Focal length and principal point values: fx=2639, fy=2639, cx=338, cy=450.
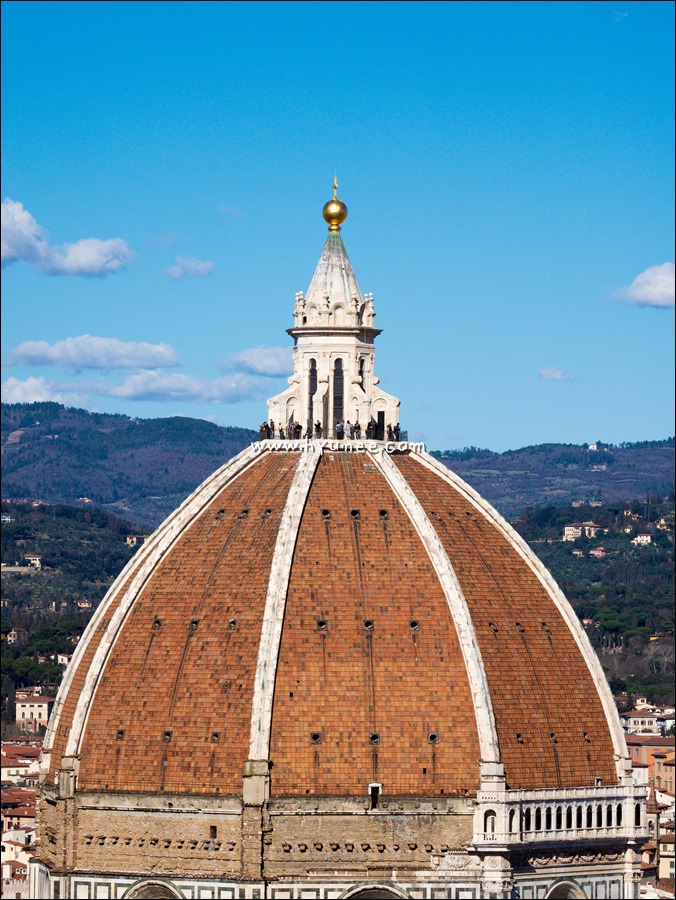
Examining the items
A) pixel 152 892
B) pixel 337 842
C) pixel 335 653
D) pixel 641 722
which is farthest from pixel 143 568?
pixel 641 722

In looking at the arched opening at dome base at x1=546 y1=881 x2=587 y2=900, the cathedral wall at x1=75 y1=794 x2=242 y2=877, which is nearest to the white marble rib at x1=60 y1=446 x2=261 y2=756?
the cathedral wall at x1=75 y1=794 x2=242 y2=877

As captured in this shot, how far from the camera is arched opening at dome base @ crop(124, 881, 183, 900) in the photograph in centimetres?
5531

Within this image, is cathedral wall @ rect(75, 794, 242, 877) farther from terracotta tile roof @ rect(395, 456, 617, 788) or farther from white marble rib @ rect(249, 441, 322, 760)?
terracotta tile roof @ rect(395, 456, 617, 788)

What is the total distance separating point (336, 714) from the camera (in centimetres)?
5478

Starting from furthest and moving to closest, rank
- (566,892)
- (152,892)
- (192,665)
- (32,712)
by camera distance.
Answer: (32,712)
(566,892)
(192,665)
(152,892)

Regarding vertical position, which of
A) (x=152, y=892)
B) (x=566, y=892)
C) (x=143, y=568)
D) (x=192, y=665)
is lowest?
(x=566, y=892)

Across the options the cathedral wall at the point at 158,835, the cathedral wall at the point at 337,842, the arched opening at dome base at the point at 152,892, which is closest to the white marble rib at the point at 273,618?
the cathedral wall at the point at 158,835

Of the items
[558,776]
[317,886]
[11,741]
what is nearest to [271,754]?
[317,886]

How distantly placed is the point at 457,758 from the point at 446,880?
2536 mm

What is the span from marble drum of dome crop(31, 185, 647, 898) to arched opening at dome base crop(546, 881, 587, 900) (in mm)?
91

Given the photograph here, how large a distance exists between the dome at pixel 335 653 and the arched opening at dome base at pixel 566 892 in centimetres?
225

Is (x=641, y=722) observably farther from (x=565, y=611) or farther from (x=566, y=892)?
(x=566, y=892)

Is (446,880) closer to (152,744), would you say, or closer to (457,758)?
(457,758)

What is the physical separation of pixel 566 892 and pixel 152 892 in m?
8.96
